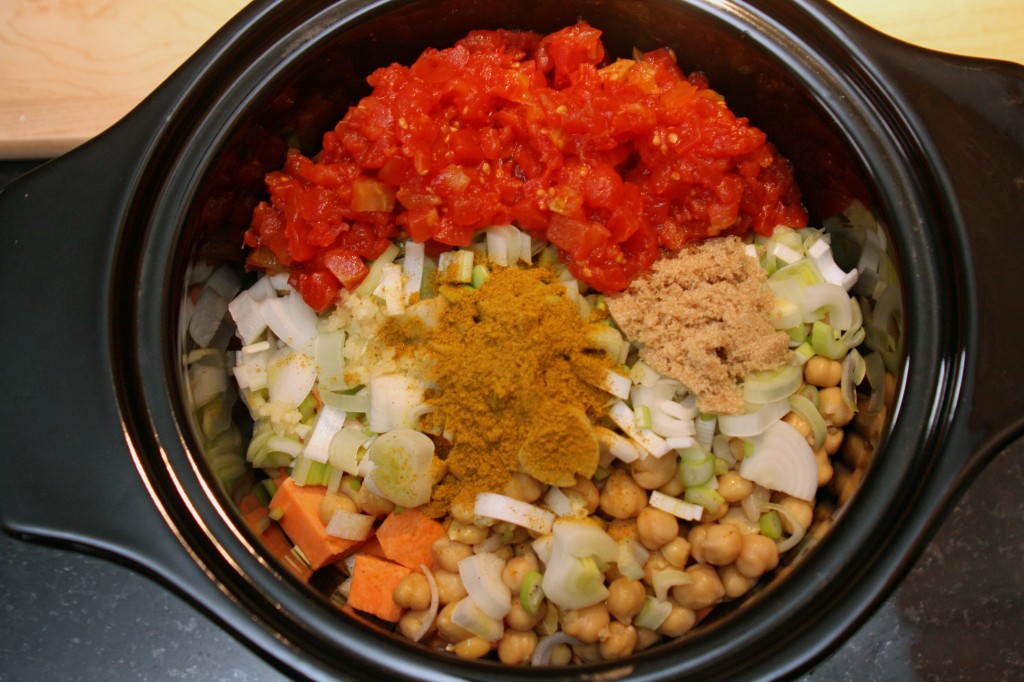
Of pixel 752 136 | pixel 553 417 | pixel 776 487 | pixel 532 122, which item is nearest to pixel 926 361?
pixel 776 487

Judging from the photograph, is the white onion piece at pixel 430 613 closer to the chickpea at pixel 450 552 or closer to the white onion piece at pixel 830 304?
the chickpea at pixel 450 552

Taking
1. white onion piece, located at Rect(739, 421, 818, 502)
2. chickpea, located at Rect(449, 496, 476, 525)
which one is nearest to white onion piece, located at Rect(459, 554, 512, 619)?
chickpea, located at Rect(449, 496, 476, 525)

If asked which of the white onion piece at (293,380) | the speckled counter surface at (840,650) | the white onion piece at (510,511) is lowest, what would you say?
the speckled counter surface at (840,650)

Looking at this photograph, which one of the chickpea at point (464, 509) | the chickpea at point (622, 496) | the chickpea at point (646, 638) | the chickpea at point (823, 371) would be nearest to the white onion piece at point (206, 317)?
the chickpea at point (464, 509)

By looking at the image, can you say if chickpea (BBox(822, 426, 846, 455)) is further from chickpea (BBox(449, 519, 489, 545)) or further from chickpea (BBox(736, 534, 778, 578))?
chickpea (BBox(449, 519, 489, 545))

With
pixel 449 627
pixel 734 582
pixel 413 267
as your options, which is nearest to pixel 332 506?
pixel 449 627

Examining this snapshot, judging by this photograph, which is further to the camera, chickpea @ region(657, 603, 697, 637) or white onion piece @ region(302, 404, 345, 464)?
white onion piece @ region(302, 404, 345, 464)

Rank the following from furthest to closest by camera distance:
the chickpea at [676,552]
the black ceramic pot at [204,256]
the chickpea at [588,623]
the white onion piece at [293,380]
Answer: the white onion piece at [293,380], the chickpea at [676,552], the chickpea at [588,623], the black ceramic pot at [204,256]
